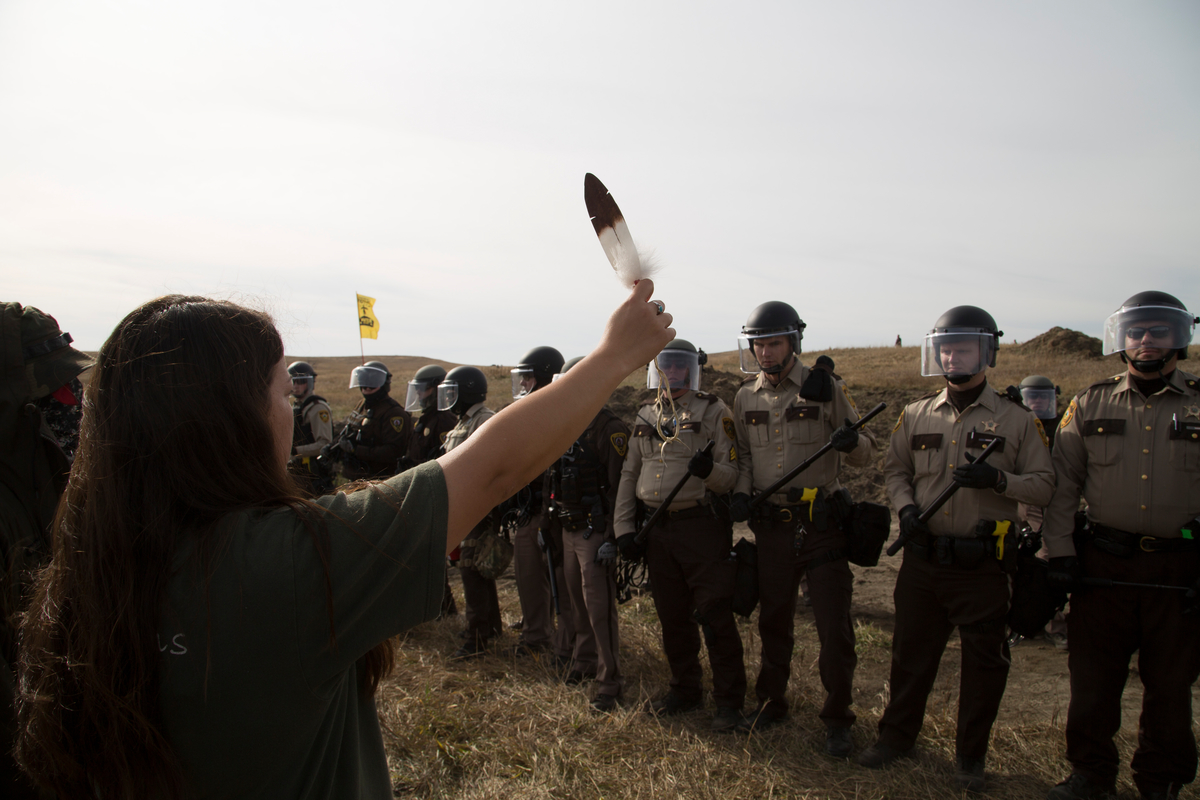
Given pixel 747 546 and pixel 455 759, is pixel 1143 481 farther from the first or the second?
pixel 455 759

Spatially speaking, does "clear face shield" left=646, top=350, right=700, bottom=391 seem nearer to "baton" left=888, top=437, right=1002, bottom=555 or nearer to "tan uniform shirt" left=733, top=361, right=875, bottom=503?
"tan uniform shirt" left=733, top=361, right=875, bottom=503

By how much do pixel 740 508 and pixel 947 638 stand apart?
1.46 metres

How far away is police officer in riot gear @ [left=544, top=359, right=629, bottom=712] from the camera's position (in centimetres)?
549

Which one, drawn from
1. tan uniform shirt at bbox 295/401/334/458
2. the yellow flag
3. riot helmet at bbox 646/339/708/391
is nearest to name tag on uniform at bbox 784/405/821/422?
riot helmet at bbox 646/339/708/391

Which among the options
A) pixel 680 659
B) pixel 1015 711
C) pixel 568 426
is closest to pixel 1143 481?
pixel 1015 711

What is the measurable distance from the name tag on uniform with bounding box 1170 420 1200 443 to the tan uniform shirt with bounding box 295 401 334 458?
8.20 metres

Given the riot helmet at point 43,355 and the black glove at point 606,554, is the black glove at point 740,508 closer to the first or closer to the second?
the black glove at point 606,554

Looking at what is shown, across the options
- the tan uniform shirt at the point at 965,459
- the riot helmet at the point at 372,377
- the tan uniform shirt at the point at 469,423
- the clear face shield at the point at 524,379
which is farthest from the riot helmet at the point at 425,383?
the tan uniform shirt at the point at 965,459

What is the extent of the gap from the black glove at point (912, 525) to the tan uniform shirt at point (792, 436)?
58 cm

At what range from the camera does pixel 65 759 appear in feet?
3.80

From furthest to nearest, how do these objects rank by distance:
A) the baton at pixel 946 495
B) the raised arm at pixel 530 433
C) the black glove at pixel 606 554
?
Answer: the black glove at pixel 606 554 < the baton at pixel 946 495 < the raised arm at pixel 530 433

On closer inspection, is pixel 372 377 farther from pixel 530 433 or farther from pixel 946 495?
pixel 530 433

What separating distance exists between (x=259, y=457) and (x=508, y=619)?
22.4 feet

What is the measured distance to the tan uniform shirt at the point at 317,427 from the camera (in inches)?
351
